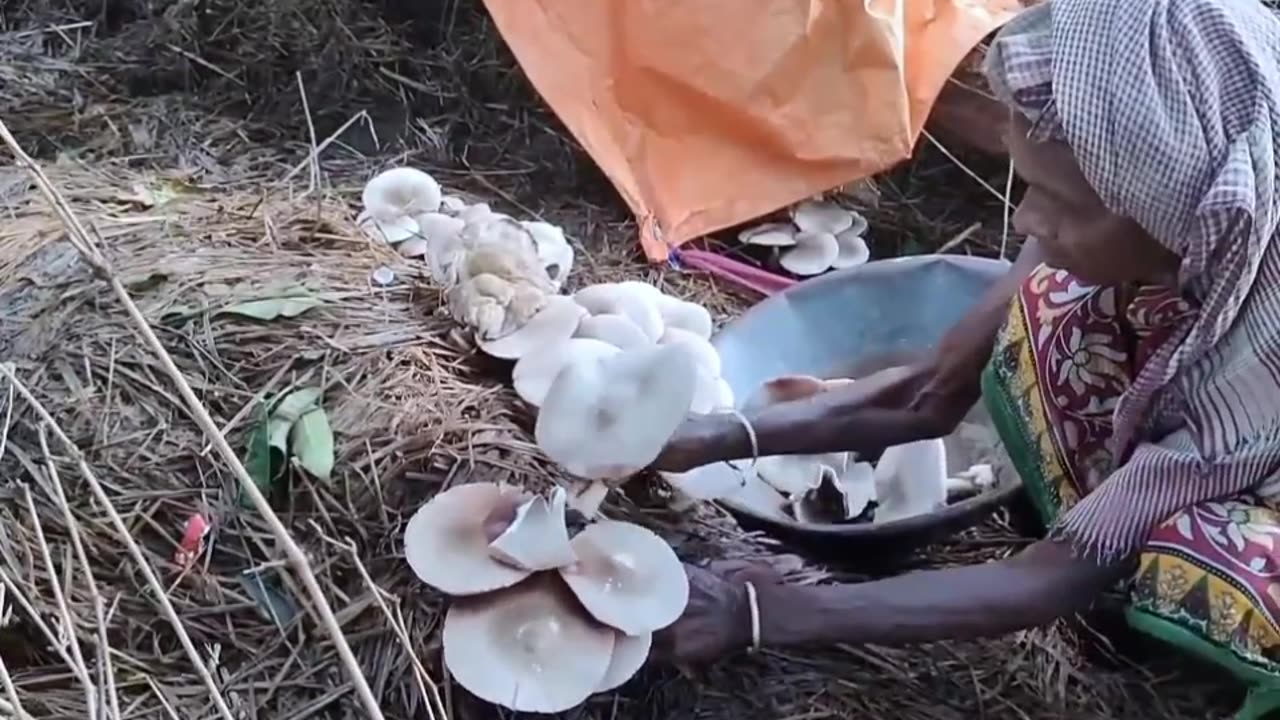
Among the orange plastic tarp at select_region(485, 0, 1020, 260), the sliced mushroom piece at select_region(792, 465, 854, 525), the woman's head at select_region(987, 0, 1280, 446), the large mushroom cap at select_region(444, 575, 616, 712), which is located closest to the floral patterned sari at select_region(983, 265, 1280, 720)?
the woman's head at select_region(987, 0, 1280, 446)

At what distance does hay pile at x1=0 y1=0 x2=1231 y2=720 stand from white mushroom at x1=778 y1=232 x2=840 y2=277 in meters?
0.14

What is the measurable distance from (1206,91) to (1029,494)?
2.33 feet

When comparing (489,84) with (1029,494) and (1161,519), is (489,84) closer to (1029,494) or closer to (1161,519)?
(1029,494)

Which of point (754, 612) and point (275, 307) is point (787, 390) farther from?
point (275, 307)

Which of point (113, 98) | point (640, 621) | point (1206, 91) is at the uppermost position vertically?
point (1206, 91)

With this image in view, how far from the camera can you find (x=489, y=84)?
9.27ft

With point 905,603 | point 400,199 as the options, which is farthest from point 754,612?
point 400,199

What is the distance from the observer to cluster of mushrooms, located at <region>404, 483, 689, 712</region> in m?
1.40

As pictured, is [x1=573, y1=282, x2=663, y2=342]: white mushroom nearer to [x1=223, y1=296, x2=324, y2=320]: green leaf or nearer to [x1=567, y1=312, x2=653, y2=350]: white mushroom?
[x1=567, y1=312, x2=653, y2=350]: white mushroom

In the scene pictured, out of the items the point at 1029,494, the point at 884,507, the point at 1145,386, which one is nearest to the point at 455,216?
the point at 884,507

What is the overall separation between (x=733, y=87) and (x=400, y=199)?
0.60 metres

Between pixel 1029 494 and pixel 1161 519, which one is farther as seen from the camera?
pixel 1029 494

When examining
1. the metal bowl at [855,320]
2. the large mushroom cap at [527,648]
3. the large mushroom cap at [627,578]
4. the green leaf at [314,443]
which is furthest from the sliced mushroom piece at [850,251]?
the large mushroom cap at [527,648]

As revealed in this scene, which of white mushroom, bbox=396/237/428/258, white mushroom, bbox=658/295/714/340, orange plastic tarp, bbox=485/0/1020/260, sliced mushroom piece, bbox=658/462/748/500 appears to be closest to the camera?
sliced mushroom piece, bbox=658/462/748/500
